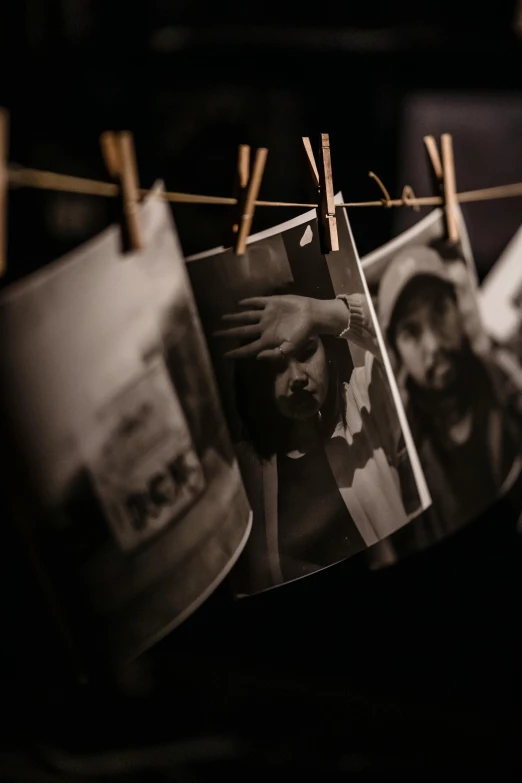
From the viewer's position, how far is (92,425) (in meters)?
0.65

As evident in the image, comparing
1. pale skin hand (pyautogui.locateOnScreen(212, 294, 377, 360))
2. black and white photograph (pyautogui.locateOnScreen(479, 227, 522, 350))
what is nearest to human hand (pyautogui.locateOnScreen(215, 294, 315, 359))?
pale skin hand (pyautogui.locateOnScreen(212, 294, 377, 360))

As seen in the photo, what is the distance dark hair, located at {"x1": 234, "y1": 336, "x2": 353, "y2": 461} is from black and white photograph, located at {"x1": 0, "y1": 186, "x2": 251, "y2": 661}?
0.05 meters

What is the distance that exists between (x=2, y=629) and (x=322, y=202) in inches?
25.9

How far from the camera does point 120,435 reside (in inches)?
26.3

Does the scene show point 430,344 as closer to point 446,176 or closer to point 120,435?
point 446,176

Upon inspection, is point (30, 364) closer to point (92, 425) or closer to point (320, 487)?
point (92, 425)

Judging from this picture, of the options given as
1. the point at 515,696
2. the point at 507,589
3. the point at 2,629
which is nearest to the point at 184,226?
the point at 2,629

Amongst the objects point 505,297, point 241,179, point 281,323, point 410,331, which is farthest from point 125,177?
point 505,297

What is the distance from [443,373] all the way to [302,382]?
32cm

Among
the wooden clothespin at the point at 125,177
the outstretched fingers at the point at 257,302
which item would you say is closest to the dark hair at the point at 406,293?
the outstretched fingers at the point at 257,302

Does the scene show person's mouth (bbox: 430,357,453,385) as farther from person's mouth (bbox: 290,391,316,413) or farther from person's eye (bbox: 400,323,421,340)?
person's mouth (bbox: 290,391,316,413)

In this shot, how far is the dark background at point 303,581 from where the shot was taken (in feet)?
3.71

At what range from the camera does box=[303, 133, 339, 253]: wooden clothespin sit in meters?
0.76

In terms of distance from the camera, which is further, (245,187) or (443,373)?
(443,373)
